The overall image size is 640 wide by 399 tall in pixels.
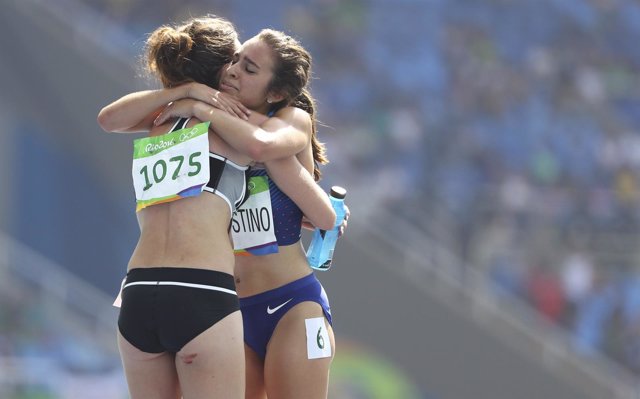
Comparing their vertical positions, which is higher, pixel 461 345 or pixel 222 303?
pixel 222 303

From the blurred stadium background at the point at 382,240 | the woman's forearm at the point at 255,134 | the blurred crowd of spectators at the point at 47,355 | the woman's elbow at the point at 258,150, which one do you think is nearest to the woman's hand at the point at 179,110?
the woman's forearm at the point at 255,134

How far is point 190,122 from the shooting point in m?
4.10

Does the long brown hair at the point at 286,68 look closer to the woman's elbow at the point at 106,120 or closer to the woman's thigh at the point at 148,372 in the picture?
the woman's elbow at the point at 106,120

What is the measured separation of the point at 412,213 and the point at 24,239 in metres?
4.57


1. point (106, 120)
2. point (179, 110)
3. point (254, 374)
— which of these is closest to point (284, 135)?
point (179, 110)

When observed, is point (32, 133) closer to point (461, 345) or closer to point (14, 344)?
point (14, 344)

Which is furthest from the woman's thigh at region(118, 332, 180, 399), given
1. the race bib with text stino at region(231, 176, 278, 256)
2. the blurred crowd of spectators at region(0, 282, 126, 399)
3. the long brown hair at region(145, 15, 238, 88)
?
the blurred crowd of spectators at region(0, 282, 126, 399)

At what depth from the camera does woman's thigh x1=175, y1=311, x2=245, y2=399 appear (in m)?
3.82

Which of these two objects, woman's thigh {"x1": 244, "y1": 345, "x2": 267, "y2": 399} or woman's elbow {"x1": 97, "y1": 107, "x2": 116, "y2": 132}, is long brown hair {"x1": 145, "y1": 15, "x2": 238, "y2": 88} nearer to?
woman's elbow {"x1": 97, "y1": 107, "x2": 116, "y2": 132}

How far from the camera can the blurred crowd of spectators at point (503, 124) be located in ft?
44.5

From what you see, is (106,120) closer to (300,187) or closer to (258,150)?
(258,150)

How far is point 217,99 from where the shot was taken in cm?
412

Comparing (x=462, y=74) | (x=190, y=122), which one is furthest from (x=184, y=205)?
(x=462, y=74)

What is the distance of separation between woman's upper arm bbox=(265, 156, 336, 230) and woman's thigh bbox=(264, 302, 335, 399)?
1.30ft
